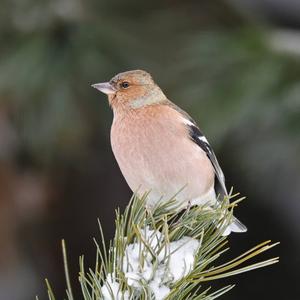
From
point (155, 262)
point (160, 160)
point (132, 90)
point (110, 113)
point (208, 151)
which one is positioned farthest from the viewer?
point (110, 113)

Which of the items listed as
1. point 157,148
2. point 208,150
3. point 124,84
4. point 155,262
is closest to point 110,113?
point 124,84

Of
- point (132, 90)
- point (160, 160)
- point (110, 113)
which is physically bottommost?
point (110, 113)

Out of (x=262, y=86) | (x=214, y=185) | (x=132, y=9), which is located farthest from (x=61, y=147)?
(x=214, y=185)

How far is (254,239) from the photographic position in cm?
673

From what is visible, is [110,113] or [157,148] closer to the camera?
[157,148]

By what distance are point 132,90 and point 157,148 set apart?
58 cm

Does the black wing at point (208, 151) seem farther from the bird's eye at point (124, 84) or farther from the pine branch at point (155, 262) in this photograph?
the pine branch at point (155, 262)

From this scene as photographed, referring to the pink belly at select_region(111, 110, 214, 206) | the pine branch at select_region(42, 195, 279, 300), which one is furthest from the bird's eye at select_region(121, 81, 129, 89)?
the pine branch at select_region(42, 195, 279, 300)

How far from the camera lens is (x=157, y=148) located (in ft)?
12.2

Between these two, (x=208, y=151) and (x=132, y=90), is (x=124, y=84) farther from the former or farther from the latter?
(x=208, y=151)

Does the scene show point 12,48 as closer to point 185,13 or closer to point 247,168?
point 185,13

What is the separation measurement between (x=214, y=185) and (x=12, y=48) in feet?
8.61

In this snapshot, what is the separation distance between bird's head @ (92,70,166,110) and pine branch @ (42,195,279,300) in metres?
1.52

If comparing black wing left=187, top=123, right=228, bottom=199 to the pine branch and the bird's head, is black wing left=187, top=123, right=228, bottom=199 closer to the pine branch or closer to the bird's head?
the bird's head
